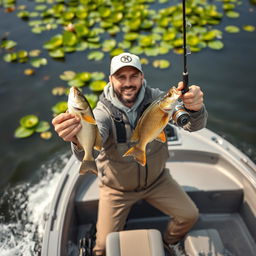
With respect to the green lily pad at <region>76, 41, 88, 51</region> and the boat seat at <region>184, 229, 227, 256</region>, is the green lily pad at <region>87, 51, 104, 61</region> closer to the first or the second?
the green lily pad at <region>76, 41, 88, 51</region>

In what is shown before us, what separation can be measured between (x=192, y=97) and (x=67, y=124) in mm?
1118

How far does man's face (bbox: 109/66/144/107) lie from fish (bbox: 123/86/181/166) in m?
0.59

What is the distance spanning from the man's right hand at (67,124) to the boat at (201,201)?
5.14ft

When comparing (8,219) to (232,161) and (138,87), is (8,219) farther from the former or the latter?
(232,161)

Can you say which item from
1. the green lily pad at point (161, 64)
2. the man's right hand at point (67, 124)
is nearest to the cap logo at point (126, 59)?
the man's right hand at point (67, 124)

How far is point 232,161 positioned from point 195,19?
6.16m

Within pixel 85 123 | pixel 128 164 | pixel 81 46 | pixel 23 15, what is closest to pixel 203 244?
pixel 128 164

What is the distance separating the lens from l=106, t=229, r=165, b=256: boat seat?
7.91ft

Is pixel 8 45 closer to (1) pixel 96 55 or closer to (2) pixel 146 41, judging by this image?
(1) pixel 96 55

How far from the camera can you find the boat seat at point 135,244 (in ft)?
7.91

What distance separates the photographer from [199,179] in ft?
13.2

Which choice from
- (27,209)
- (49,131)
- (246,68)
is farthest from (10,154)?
(246,68)

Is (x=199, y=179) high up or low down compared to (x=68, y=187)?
down

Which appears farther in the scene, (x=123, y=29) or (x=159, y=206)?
(x=123, y=29)
